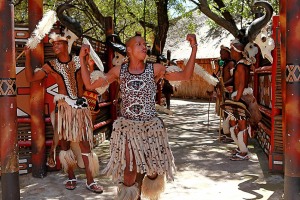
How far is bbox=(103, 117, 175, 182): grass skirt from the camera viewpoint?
12.8ft

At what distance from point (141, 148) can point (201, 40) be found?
25593mm

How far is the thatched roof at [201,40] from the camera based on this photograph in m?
26.6

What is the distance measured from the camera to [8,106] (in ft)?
12.9

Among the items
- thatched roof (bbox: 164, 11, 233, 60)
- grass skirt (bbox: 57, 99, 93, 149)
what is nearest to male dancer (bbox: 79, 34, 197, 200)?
grass skirt (bbox: 57, 99, 93, 149)

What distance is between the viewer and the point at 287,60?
380 centimetres

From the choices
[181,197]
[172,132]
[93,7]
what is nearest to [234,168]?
[181,197]

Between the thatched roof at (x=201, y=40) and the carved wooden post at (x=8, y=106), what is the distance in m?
22.6

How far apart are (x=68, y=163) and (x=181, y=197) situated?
1.55 m

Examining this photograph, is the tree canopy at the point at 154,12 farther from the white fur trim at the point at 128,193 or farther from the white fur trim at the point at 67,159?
the white fur trim at the point at 128,193

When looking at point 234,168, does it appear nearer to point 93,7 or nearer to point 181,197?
point 181,197

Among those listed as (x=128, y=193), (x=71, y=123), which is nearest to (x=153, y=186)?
(x=128, y=193)

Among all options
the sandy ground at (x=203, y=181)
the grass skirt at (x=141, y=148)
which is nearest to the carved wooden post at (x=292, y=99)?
the sandy ground at (x=203, y=181)

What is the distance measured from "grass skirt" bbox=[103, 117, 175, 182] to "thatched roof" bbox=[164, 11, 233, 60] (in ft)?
73.2

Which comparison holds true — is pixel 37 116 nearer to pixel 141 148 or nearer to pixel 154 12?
pixel 141 148
